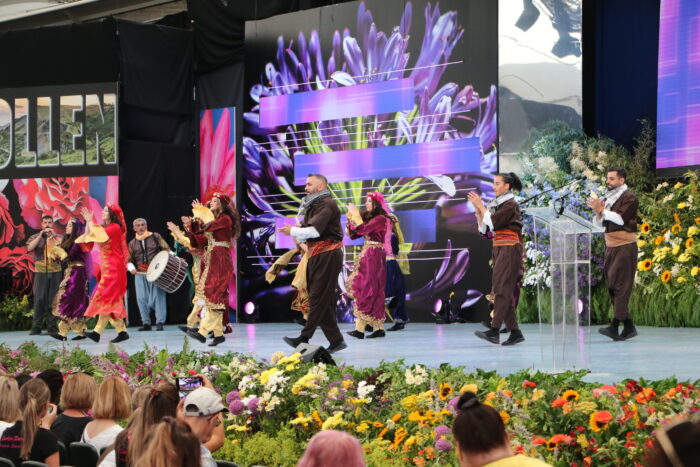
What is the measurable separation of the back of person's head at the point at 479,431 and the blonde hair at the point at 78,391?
2.53 meters

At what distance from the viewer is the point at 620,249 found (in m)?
8.95

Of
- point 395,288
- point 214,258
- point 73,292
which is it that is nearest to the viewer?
point 214,258

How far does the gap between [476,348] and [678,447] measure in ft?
24.4

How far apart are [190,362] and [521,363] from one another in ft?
7.90

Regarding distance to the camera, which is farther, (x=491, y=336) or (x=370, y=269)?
(x=370, y=269)

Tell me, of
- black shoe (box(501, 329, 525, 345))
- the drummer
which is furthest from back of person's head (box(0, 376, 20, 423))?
the drummer

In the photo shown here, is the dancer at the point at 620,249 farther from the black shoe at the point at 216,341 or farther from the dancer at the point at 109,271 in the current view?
the dancer at the point at 109,271

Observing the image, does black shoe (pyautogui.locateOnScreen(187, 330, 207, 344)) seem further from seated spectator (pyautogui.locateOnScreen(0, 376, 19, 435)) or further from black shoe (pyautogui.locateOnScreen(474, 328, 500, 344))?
seated spectator (pyautogui.locateOnScreen(0, 376, 19, 435))

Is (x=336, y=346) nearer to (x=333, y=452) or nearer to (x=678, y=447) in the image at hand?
(x=333, y=452)

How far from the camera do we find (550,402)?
4.26m

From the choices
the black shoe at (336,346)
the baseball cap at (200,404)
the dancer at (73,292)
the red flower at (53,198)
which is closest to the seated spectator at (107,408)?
the baseball cap at (200,404)

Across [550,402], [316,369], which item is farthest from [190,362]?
[550,402]

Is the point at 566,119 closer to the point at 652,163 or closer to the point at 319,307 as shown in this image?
the point at 652,163

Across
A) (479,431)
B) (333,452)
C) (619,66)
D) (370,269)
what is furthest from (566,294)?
(619,66)
